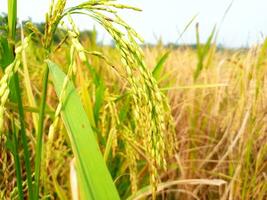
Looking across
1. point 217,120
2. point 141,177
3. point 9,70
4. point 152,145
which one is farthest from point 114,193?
point 217,120

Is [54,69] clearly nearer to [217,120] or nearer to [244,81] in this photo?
[244,81]

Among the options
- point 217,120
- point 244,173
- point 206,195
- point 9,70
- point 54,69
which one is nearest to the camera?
point 9,70

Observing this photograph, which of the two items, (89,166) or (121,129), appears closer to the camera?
(89,166)

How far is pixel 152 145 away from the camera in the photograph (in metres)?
0.43

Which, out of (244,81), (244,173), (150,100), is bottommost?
(244,173)

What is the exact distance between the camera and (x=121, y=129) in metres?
0.77

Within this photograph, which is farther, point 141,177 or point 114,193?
point 141,177

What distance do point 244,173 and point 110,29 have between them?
2.58ft

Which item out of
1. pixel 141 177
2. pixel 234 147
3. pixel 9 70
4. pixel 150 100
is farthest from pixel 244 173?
pixel 9 70

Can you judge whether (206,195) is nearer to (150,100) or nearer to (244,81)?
(244,81)

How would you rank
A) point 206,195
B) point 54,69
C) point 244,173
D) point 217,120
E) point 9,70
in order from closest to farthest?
point 9,70 < point 54,69 < point 244,173 < point 206,195 < point 217,120

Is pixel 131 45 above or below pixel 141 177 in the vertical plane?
above

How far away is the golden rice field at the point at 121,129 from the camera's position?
1.41ft

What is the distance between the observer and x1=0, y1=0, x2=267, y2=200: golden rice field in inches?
16.9
